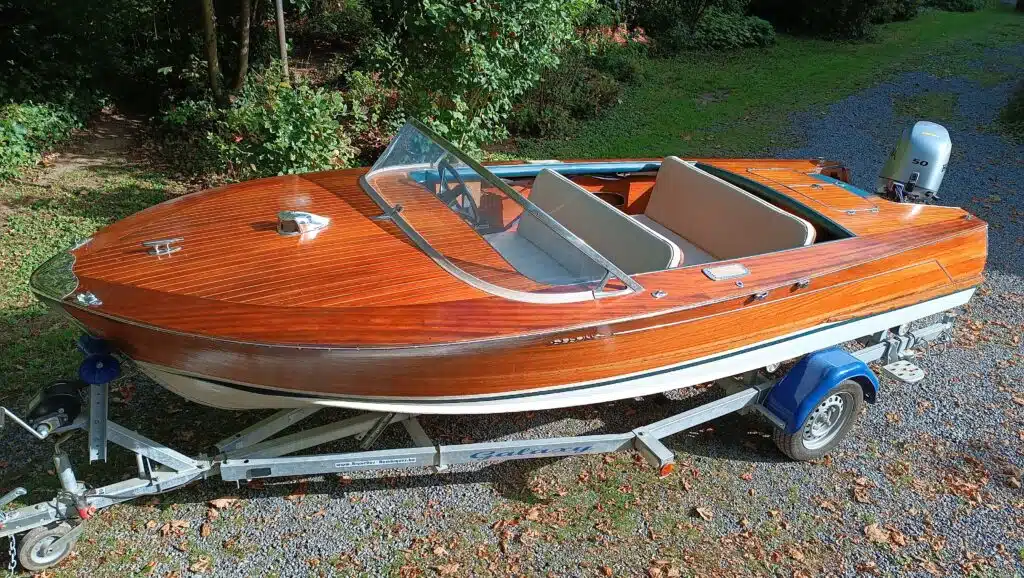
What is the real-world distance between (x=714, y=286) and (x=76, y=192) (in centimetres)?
576

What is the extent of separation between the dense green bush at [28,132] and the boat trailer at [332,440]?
4469mm

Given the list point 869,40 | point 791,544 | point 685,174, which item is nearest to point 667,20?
point 869,40

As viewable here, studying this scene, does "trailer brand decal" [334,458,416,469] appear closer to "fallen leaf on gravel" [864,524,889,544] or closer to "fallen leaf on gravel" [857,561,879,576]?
"fallen leaf on gravel" [857,561,879,576]

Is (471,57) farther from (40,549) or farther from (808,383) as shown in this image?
(40,549)

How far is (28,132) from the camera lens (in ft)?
21.7

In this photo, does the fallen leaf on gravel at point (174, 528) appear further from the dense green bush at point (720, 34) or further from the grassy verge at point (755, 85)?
the dense green bush at point (720, 34)

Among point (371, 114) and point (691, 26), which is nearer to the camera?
point (371, 114)

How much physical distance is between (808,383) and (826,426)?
0.43 meters

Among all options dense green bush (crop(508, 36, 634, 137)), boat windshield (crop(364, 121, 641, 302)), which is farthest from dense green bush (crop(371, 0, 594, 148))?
boat windshield (crop(364, 121, 641, 302))

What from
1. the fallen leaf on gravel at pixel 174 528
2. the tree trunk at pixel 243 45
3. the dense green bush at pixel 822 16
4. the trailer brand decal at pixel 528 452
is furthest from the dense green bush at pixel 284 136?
the dense green bush at pixel 822 16

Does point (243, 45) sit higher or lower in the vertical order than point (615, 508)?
higher

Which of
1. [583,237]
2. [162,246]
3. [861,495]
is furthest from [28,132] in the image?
[861,495]

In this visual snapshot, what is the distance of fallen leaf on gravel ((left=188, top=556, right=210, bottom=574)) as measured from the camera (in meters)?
2.80

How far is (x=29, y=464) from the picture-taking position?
325cm
